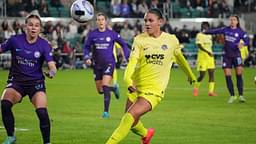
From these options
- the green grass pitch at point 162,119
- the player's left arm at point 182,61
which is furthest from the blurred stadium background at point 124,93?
the player's left arm at point 182,61

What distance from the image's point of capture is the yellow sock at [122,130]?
461 inches

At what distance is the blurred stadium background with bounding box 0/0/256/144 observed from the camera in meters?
15.4

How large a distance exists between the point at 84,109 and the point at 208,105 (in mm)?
3804

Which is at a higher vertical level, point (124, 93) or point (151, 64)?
point (151, 64)

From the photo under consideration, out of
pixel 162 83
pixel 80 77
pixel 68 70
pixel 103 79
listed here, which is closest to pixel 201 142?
pixel 162 83

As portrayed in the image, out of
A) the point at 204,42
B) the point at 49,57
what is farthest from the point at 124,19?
the point at 49,57

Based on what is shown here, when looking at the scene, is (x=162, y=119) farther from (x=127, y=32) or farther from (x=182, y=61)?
(x=127, y=32)

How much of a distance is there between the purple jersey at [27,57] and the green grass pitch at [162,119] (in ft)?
4.83

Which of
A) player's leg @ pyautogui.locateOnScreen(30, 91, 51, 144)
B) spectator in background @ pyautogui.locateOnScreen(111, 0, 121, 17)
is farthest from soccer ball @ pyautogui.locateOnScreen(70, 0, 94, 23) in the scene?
spectator in background @ pyautogui.locateOnScreen(111, 0, 121, 17)

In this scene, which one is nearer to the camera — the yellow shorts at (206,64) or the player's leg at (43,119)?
the player's leg at (43,119)

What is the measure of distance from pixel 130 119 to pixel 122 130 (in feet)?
0.71

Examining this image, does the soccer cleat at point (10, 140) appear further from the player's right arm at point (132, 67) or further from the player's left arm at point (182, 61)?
the player's left arm at point (182, 61)

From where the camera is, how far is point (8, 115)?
13.1m

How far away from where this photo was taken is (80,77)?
37375 mm
